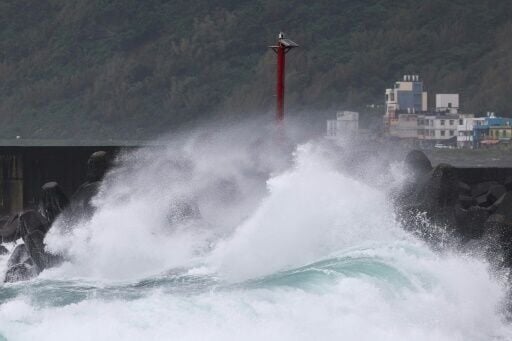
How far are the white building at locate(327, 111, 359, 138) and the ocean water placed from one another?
32.3 m

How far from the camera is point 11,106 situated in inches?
2648

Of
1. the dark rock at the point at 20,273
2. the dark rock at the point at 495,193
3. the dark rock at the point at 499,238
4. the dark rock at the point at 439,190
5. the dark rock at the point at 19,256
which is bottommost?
the dark rock at the point at 20,273

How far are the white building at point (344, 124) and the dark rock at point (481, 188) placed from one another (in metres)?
31.5

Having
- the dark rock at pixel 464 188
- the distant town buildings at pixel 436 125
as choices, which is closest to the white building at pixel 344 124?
the distant town buildings at pixel 436 125

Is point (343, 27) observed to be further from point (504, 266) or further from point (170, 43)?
point (504, 266)

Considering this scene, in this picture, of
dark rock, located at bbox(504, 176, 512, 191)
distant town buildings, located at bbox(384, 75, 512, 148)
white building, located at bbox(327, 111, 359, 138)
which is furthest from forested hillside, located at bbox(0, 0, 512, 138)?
dark rock, located at bbox(504, 176, 512, 191)

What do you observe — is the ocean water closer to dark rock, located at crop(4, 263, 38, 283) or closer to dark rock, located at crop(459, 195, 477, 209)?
dark rock, located at crop(4, 263, 38, 283)

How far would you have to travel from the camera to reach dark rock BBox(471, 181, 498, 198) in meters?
17.3

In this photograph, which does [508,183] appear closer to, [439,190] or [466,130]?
[439,190]

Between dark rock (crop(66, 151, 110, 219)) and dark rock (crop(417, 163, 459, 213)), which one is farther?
dark rock (crop(66, 151, 110, 219))

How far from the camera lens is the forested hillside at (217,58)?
64875 mm

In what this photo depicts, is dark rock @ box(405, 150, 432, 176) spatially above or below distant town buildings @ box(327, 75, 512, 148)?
above

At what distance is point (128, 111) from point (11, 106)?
6.26 meters

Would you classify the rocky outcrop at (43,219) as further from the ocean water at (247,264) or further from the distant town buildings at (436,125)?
the distant town buildings at (436,125)
